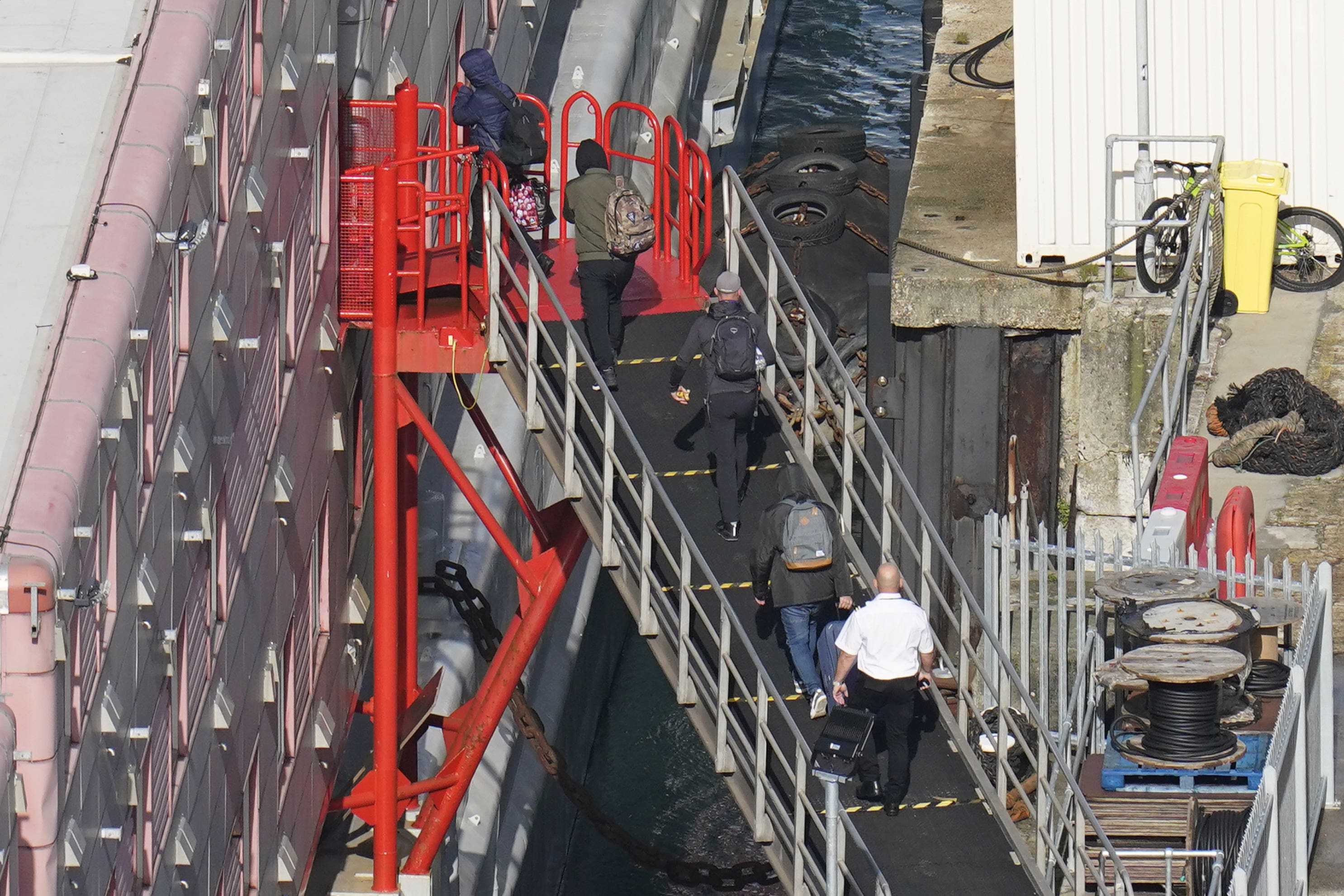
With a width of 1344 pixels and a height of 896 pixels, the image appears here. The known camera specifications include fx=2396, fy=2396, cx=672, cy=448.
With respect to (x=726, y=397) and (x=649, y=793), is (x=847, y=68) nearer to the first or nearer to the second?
A: (x=649, y=793)

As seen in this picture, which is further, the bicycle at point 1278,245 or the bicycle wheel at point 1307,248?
the bicycle wheel at point 1307,248

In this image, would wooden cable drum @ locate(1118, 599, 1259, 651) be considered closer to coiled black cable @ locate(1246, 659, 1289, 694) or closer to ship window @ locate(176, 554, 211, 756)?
coiled black cable @ locate(1246, 659, 1289, 694)

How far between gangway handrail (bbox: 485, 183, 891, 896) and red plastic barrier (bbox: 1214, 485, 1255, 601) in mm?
3266

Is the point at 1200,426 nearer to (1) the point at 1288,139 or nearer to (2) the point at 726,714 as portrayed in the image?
(1) the point at 1288,139

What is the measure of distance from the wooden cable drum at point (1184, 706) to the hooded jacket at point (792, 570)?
1940mm

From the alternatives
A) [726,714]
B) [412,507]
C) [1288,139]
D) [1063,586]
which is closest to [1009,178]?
[1288,139]

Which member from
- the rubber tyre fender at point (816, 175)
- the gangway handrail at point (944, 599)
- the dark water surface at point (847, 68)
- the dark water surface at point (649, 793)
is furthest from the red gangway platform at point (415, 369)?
the dark water surface at point (847, 68)

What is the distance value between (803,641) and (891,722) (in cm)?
78

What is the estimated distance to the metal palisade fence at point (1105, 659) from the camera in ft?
41.2

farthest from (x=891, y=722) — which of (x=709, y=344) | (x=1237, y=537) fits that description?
(x=1237, y=537)

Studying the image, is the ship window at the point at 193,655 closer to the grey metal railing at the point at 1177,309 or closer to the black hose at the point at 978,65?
the grey metal railing at the point at 1177,309

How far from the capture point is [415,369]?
14969 millimetres

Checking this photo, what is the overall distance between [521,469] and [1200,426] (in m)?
6.16

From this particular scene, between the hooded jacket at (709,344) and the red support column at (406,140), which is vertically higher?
the red support column at (406,140)
